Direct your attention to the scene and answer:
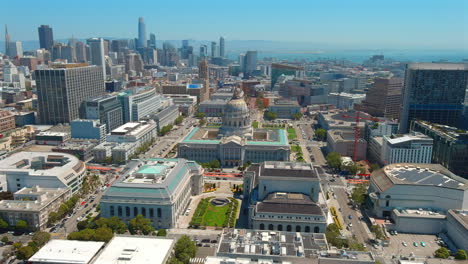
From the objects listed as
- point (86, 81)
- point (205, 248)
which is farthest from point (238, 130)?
point (86, 81)

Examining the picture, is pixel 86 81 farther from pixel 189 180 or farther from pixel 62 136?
pixel 189 180

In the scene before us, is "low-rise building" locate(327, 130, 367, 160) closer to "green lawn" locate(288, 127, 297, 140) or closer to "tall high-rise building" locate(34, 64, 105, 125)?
"green lawn" locate(288, 127, 297, 140)

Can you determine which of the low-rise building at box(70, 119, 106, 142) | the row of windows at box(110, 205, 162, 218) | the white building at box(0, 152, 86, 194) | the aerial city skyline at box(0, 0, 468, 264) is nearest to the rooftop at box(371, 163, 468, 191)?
the aerial city skyline at box(0, 0, 468, 264)

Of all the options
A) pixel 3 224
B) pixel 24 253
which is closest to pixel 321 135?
pixel 3 224

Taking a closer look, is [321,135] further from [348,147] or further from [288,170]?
[288,170]

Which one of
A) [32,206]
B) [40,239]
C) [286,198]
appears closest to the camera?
[40,239]

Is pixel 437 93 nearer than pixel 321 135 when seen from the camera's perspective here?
Yes
